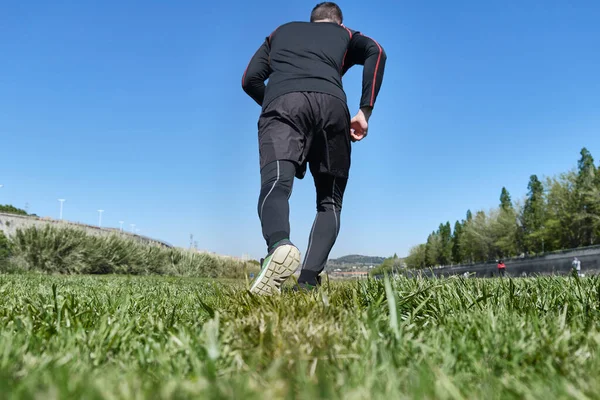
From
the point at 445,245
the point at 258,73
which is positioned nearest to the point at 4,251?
the point at 258,73

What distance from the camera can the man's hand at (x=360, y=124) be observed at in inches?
141

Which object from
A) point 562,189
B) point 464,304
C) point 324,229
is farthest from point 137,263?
point 562,189

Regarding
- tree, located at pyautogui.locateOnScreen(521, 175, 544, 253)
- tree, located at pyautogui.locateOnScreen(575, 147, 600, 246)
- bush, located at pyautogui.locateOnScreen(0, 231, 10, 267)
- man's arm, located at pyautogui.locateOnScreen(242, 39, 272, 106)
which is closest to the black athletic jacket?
man's arm, located at pyautogui.locateOnScreen(242, 39, 272, 106)

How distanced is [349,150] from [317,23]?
3.57 ft

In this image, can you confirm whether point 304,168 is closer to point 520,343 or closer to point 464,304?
point 464,304

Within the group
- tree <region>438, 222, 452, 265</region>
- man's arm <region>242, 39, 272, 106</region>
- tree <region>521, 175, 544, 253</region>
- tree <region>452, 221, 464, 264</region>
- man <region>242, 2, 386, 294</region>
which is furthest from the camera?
tree <region>438, 222, 452, 265</region>

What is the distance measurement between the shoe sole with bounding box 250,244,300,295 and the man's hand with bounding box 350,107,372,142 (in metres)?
1.32

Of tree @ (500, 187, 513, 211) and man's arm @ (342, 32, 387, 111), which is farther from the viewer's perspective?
tree @ (500, 187, 513, 211)

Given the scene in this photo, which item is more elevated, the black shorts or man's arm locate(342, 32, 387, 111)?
man's arm locate(342, 32, 387, 111)

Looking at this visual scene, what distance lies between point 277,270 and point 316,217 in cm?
108

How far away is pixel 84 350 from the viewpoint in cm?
130

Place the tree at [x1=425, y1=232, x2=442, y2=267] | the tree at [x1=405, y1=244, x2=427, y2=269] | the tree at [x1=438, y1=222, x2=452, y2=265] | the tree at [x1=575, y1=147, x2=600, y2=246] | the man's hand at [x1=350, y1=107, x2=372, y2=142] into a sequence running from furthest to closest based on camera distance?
the tree at [x1=405, y1=244, x2=427, y2=269] < the tree at [x1=425, y1=232, x2=442, y2=267] < the tree at [x1=438, y1=222, x2=452, y2=265] < the tree at [x1=575, y1=147, x2=600, y2=246] < the man's hand at [x1=350, y1=107, x2=372, y2=142]

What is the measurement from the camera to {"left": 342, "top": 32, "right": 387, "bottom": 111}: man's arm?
11.9ft

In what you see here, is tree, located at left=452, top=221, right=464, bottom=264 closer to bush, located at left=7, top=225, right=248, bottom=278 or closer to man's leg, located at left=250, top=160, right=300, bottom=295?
bush, located at left=7, top=225, right=248, bottom=278
